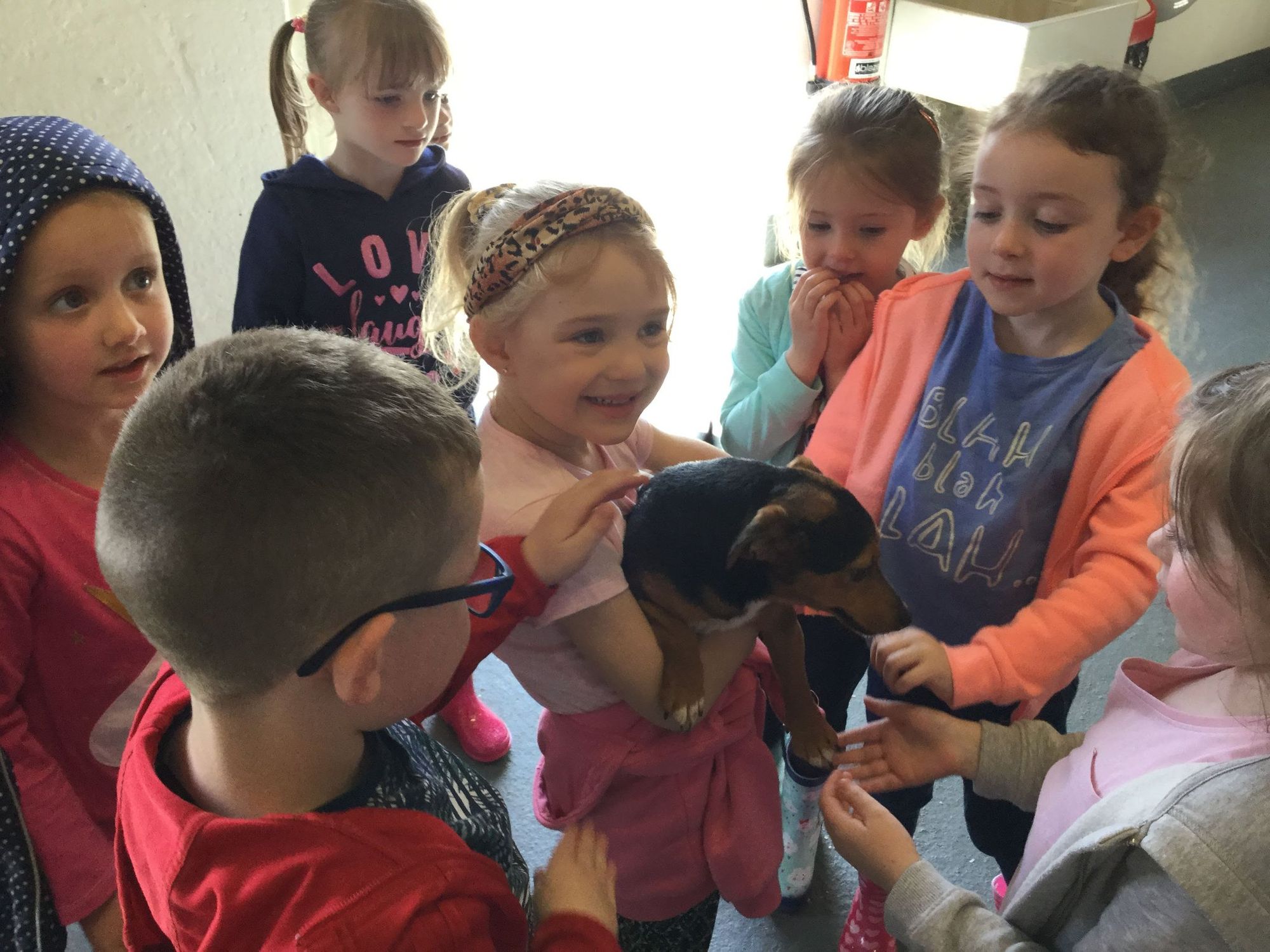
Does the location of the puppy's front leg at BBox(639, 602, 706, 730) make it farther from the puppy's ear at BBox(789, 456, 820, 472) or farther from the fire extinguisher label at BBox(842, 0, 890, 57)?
the fire extinguisher label at BBox(842, 0, 890, 57)

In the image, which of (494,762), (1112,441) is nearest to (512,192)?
(1112,441)

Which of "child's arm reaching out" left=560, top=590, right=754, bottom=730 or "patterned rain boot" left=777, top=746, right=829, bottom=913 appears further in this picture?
"patterned rain boot" left=777, top=746, right=829, bottom=913

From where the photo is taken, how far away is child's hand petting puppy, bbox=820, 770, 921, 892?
1.05 metres

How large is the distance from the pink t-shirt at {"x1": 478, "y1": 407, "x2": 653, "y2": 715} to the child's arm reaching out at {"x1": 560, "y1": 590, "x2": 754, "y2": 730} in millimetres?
17

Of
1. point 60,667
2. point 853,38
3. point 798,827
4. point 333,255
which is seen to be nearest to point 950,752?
point 798,827

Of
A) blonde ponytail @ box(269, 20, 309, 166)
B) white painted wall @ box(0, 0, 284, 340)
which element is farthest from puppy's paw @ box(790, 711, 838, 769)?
white painted wall @ box(0, 0, 284, 340)

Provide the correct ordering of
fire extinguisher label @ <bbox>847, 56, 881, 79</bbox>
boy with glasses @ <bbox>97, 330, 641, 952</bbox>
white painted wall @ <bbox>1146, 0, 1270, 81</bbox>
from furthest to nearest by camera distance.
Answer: white painted wall @ <bbox>1146, 0, 1270, 81</bbox> → fire extinguisher label @ <bbox>847, 56, 881, 79</bbox> → boy with glasses @ <bbox>97, 330, 641, 952</bbox>

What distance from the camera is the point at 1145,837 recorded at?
790 millimetres

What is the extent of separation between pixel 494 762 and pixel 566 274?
4.43 ft

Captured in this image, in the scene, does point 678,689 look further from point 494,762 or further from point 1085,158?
point 494,762

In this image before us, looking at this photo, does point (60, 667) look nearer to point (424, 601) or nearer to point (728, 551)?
point (424, 601)

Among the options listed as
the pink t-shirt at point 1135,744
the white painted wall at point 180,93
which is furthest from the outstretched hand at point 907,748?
the white painted wall at point 180,93

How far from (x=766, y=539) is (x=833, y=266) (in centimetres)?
65

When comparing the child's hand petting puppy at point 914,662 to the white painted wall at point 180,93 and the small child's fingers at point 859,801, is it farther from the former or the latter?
the white painted wall at point 180,93
